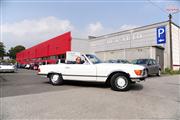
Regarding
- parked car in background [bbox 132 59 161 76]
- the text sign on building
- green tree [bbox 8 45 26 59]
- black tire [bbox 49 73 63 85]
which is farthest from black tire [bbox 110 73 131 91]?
green tree [bbox 8 45 26 59]

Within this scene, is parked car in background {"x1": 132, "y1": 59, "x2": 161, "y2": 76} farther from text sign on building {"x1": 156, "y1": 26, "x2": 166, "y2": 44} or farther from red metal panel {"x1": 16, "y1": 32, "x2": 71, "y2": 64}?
red metal panel {"x1": 16, "y1": 32, "x2": 71, "y2": 64}

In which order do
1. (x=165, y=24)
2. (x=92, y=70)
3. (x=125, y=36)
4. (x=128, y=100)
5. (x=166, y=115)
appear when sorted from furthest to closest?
(x=125, y=36), (x=165, y=24), (x=92, y=70), (x=128, y=100), (x=166, y=115)

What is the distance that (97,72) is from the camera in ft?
24.7

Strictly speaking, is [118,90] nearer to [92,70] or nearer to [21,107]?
[92,70]

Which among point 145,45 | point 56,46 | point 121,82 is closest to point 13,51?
point 56,46

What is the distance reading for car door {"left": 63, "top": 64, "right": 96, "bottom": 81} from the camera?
7.67 m

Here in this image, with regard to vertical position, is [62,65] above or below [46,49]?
below

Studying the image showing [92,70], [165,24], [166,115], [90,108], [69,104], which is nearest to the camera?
[166,115]

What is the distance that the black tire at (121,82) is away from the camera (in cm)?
701

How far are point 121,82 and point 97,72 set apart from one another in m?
1.14

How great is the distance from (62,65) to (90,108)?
4327 mm

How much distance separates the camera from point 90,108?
454cm

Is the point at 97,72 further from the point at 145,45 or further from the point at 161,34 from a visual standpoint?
the point at 145,45

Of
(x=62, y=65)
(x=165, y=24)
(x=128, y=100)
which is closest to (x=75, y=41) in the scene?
(x=165, y=24)
